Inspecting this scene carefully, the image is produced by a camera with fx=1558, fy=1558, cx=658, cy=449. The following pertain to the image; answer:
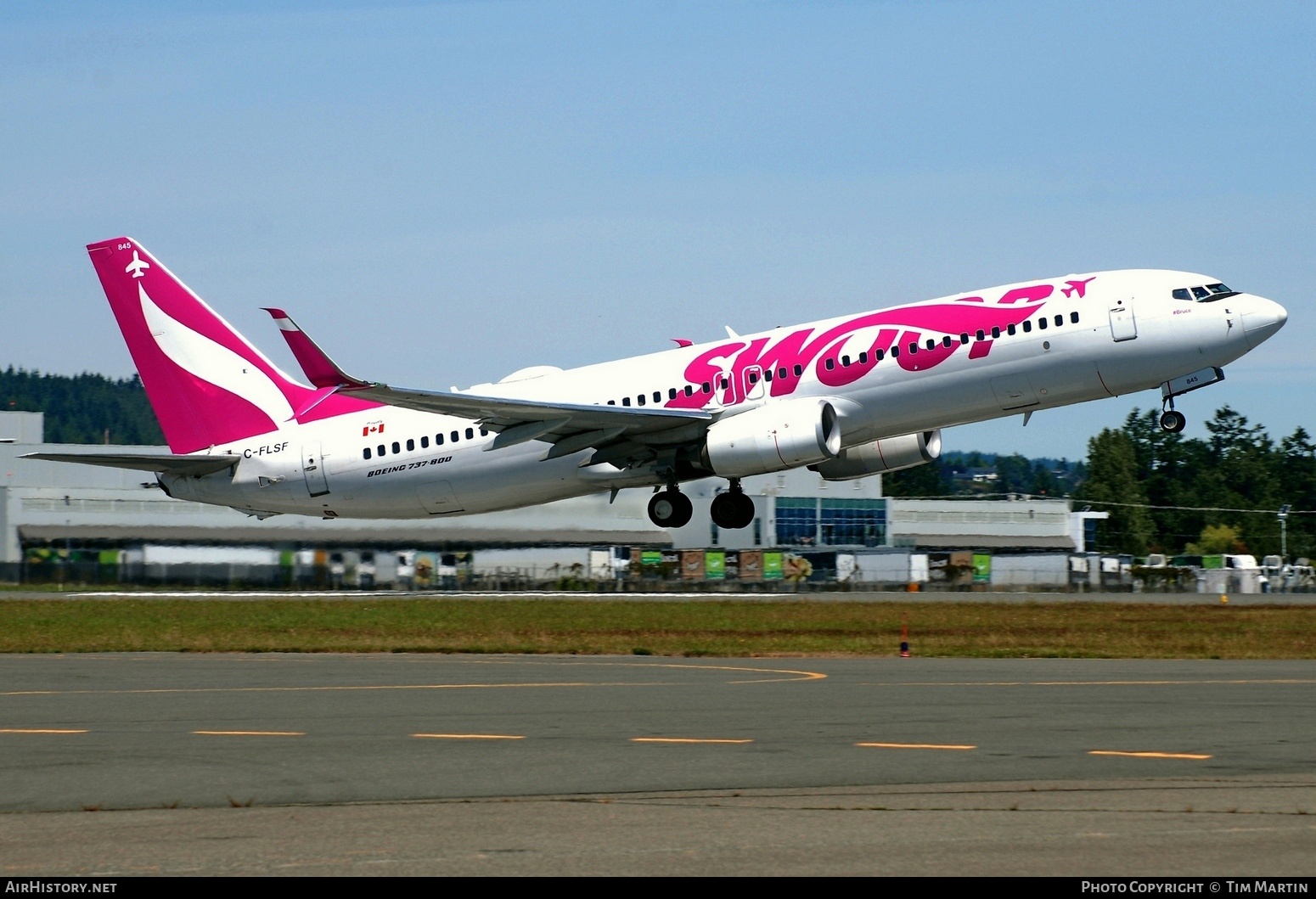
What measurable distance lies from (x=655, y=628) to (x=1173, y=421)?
41.8ft

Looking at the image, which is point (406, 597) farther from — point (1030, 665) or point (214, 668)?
point (1030, 665)

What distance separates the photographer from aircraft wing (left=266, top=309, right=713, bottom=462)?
1323 inches

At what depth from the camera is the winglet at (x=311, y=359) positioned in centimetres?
3334

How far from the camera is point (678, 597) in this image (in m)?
53.8

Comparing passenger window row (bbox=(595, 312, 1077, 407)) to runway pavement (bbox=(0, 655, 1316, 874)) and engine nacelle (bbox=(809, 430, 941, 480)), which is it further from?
runway pavement (bbox=(0, 655, 1316, 874))

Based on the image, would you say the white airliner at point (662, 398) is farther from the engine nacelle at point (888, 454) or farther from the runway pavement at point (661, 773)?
the runway pavement at point (661, 773)

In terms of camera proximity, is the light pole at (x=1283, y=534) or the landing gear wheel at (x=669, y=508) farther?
the light pole at (x=1283, y=534)

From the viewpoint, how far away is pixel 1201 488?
164625 mm

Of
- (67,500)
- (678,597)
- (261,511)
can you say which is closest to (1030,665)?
(261,511)

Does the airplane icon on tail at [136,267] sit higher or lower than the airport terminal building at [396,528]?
higher

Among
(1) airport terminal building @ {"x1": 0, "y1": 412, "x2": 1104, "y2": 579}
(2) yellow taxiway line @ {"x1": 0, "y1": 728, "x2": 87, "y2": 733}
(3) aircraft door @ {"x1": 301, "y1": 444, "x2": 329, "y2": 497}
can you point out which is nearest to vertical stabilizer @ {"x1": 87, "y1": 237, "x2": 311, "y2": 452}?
(3) aircraft door @ {"x1": 301, "y1": 444, "x2": 329, "y2": 497}

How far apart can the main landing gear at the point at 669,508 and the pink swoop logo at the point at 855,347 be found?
294 centimetres

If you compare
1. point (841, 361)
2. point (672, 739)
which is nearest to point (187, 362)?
point (841, 361)

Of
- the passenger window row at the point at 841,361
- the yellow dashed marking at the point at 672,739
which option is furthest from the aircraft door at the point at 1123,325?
the yellow dashed marking at the point at 672,739
